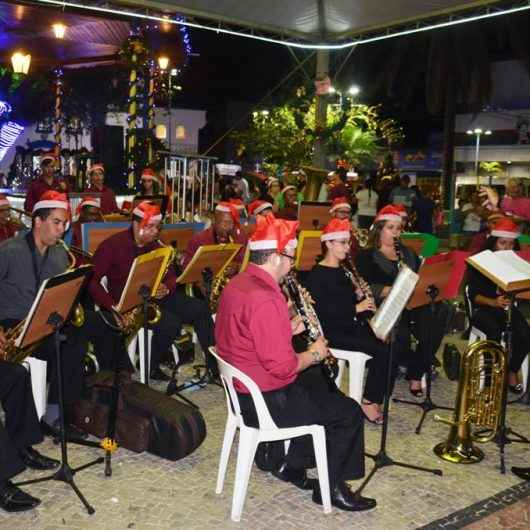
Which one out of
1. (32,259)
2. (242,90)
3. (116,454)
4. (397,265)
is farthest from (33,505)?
(242,90)

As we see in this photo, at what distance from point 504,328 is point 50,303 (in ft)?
13.9

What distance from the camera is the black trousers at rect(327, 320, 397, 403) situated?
5480mm

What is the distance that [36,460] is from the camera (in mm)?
4566

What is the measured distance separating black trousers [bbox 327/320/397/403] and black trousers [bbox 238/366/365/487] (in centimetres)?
124

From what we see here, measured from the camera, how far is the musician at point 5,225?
6.69 m

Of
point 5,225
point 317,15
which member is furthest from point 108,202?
point 317,15

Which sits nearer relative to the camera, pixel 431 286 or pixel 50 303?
pixel 50 303

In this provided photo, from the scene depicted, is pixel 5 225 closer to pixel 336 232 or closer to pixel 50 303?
pixel 50 303

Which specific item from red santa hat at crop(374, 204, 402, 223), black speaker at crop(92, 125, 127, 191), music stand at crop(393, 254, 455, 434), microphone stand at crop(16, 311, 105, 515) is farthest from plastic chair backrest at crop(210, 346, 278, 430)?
black speaker at crop(92, 125, 127, 191)

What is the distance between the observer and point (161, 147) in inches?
517

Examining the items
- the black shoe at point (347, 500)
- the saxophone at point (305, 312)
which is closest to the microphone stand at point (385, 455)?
the black shoe at point (347, 500)

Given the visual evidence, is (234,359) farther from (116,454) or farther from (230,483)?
(116,454)

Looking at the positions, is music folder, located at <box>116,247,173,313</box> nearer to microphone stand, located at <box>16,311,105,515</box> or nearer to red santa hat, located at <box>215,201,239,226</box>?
microphone stand, located at <box>16,311,105,515</box>

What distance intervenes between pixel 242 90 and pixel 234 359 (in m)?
30.4
